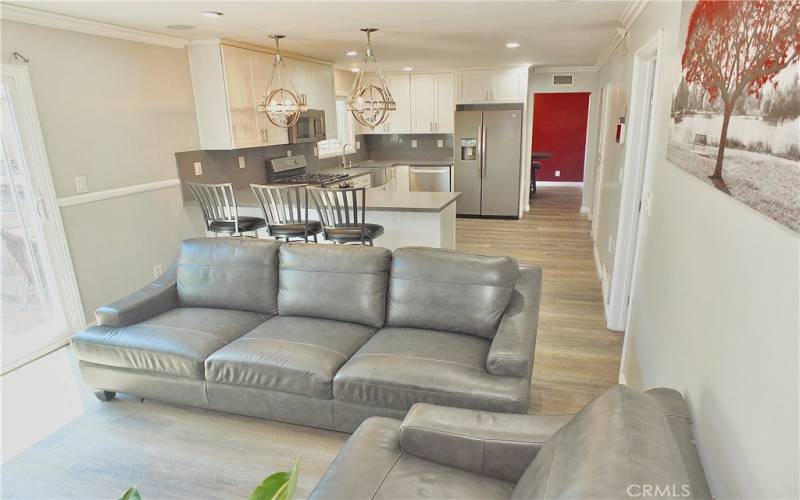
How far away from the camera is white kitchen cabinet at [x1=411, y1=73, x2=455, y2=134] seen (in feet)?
24.6

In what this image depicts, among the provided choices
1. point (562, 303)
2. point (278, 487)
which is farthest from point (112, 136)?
point (562, 303)

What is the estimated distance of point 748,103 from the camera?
115 centimetres

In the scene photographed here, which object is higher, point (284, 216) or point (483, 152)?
point (483, 152)

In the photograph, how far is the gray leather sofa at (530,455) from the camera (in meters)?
0.97

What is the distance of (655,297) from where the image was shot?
2.24 meters

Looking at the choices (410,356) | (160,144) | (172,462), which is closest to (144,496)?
(172,462)

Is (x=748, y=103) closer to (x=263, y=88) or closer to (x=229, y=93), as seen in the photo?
(x=229, y=93)

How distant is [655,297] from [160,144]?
4112 millimetres

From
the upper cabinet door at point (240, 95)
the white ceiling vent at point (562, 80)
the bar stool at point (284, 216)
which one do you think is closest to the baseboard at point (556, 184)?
the white ceiling vent at point (562, 80)

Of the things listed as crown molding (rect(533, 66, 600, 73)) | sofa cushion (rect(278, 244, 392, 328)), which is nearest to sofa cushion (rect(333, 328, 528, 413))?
sofa cushion (rect(278, 244, 392, 328))

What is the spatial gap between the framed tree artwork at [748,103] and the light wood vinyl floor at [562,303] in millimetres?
1616

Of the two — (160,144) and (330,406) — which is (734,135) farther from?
(160,144)

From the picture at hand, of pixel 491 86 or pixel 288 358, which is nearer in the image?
pixel 288 358

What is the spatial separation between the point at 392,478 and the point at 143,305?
2.08 meters
